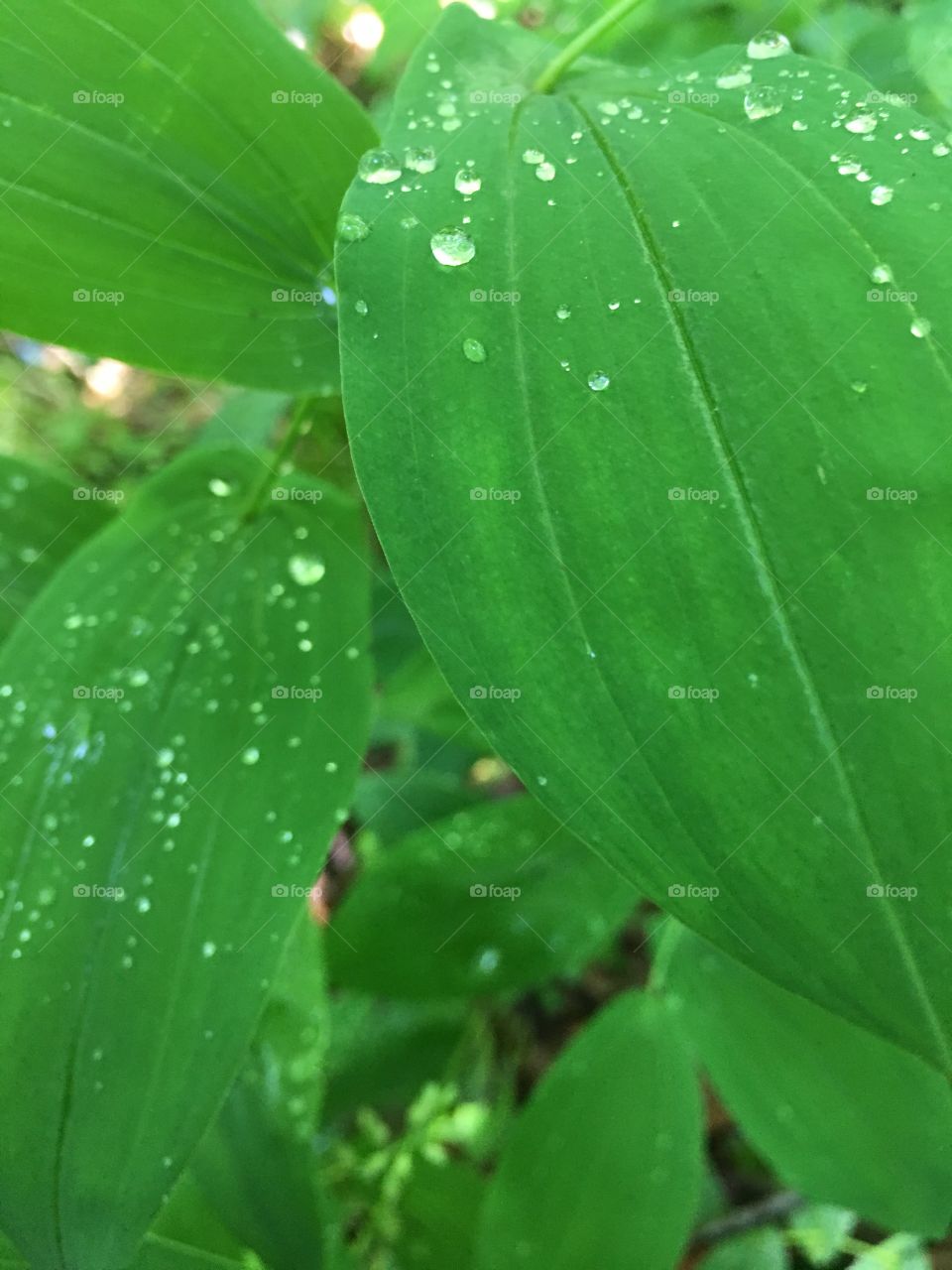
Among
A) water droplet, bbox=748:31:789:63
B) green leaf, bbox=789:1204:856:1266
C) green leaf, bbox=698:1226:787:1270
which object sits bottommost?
green leaf, bbox=698:1226:787:1270

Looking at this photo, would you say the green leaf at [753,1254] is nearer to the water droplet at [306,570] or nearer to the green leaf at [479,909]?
the green leaf at [479,909]

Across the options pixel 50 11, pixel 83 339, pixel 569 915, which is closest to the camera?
pixel 50 11

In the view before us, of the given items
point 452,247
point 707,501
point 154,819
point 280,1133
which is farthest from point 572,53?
point 280,1133

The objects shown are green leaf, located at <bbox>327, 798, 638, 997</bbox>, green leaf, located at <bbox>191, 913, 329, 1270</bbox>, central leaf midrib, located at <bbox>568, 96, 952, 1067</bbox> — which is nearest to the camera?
central leaf midrib, located at <bbox>568, 96, 952, 1067</bbox>

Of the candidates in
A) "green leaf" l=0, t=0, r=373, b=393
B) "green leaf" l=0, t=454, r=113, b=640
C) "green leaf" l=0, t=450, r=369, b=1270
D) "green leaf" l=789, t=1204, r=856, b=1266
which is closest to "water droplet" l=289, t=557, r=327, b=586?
"green leaf" l=0, t=450, r=369, b=1270

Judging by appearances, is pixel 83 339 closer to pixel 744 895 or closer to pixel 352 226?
pixel 352 226

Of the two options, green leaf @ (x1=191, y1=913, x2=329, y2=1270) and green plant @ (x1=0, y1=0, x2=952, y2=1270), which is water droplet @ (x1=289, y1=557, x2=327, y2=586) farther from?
green leaf @ (x1=191, y1=913, x2=329, y2=1270)

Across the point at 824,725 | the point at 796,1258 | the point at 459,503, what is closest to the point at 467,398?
the point at 459,503

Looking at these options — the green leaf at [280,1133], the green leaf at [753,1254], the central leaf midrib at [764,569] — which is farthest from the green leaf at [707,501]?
the green leaf at [753,1254]
